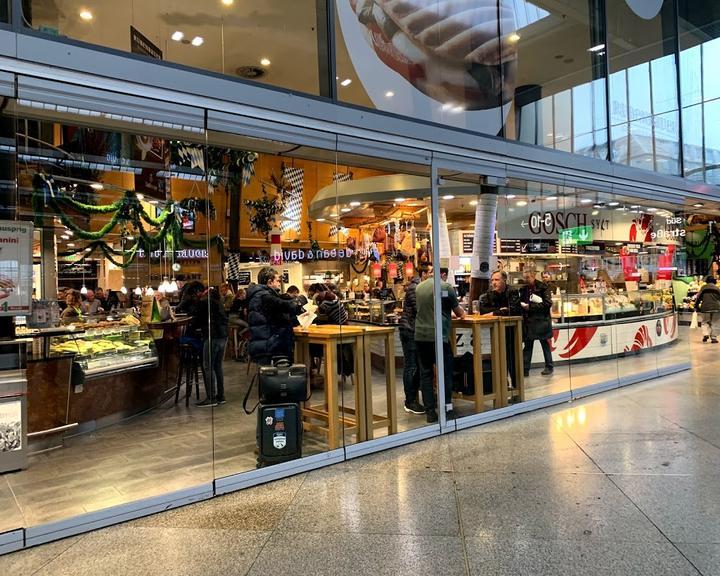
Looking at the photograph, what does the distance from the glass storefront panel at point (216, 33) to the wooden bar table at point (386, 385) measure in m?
2.35

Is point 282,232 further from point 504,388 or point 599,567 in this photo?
point 599,567

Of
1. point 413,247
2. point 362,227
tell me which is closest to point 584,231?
point 413,247

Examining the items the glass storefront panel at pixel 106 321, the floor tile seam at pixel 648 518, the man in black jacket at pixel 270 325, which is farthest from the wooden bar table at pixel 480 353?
the glass storefront panel at pixel 106 321

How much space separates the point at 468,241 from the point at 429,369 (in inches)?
88.6

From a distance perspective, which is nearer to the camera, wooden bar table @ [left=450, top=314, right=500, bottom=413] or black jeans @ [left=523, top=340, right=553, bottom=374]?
wooden bar table @ [left=450, top=314, right=500, bottom=413]

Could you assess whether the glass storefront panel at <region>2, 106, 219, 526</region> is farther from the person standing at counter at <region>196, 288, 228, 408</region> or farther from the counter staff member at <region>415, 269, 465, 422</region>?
the counter staff member at <region>415, 269, 465, 422</region>

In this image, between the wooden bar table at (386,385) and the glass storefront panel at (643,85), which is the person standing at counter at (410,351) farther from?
the glass storefront panel at (643,85)

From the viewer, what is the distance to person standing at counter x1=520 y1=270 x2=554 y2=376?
6930 mm

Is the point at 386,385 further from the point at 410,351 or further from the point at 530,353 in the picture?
the point at 530,353

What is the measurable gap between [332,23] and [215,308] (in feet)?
12.1

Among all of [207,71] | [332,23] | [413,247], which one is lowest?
[413,247]

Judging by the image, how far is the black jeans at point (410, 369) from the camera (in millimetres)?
6105

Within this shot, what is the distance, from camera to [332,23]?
4.92 metres

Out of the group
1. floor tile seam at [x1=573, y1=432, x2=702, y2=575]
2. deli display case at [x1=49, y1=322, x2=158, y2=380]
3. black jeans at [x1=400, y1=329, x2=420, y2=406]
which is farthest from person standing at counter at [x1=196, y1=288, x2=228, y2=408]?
floor tile seam at [x1=573, y1=432, x2=702, y2=575]
